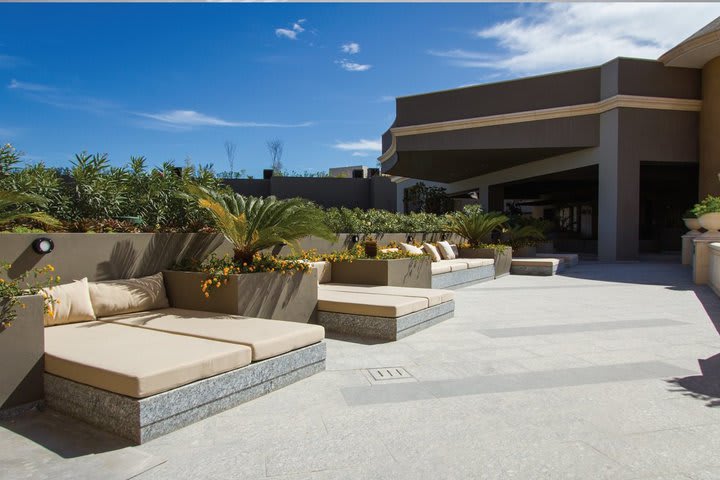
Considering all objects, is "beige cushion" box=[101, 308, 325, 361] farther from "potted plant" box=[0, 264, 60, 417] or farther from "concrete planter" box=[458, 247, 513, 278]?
"concrete planter" box=[458, 247, 513, 278]

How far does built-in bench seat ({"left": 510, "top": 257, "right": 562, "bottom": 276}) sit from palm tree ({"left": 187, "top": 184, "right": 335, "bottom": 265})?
9257 mm

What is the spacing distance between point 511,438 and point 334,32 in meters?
10.7

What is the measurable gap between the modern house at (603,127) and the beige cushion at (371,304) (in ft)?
43.0

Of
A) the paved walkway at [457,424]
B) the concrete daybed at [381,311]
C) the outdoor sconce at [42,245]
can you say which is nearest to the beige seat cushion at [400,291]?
the concrete daybed at [381,311]

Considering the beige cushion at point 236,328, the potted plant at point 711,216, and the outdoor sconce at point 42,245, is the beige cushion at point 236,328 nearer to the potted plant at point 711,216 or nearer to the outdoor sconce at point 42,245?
the outdoor sconce at point 42,245

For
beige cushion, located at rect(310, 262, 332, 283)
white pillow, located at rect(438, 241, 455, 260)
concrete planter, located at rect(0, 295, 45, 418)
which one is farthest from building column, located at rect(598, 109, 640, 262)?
concrete planter, located at rect(0, 295, 45, 418)

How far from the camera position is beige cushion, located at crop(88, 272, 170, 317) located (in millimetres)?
4625

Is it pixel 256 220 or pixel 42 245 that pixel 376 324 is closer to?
pixel 256 220

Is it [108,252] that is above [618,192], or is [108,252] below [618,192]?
below

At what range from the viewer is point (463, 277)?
11.1 m

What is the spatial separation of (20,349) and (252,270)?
7.89 feet

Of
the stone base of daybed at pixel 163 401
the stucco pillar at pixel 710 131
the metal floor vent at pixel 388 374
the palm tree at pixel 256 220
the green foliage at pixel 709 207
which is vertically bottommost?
the metal floor vent at pixel 388 374

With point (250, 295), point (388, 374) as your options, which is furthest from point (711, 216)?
point (250, 295)

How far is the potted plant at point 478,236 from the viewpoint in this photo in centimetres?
1318
